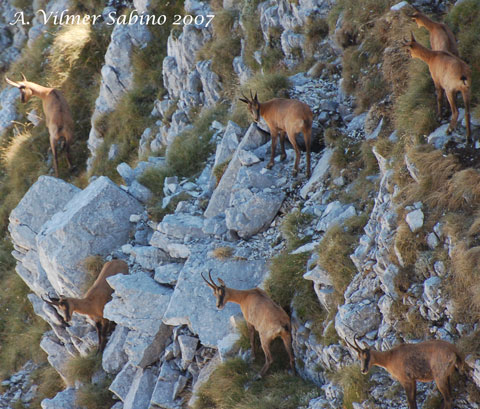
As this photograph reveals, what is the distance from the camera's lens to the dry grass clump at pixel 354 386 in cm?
753

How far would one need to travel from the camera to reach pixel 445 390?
21.8ft

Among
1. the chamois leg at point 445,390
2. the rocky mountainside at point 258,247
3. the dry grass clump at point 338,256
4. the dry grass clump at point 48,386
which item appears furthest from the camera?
the dry grass clump at point 48,386

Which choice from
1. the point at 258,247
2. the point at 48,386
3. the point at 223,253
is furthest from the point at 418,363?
the point at 48,386

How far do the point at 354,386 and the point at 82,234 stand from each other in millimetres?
7722

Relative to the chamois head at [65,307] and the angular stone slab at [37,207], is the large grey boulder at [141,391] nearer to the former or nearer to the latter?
the chamois head at [65,307]

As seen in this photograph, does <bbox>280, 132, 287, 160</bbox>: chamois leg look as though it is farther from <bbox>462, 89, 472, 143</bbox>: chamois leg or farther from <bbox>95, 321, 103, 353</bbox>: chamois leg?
<bbox>95, 321, 103, 353</bbox>: chamois leg

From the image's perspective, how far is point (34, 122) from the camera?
2202cm

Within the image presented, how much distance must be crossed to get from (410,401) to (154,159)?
34.8 ft

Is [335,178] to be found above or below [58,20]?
above

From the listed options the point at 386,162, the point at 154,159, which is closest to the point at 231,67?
the point at 154,159

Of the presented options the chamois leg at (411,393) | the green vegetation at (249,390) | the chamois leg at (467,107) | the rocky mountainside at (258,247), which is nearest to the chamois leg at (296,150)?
the rocky mountainside at (258,247)

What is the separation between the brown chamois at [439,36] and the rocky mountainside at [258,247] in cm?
150

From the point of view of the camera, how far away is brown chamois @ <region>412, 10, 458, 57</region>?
10.2m

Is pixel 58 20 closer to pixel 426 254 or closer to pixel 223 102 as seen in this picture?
pixel 223 102
